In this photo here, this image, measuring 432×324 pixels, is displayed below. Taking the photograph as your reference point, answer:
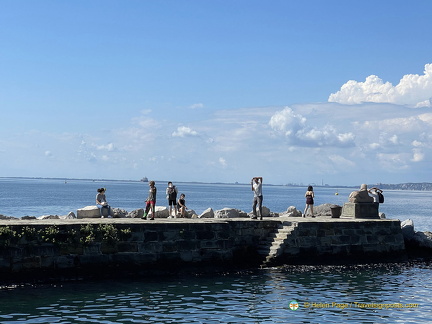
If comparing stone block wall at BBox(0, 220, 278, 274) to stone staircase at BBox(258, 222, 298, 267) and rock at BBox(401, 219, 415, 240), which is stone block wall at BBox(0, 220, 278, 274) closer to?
stone staircase at BBox(258, 222, 298, 267)

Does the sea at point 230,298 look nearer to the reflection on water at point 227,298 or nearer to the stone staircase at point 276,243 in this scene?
the reflection on water at point 227,298

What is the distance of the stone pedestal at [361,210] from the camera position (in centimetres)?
3034

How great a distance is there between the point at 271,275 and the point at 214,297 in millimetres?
4862

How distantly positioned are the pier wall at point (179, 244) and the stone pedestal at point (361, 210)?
1430mm

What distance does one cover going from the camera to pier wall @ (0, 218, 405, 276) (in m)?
21.1

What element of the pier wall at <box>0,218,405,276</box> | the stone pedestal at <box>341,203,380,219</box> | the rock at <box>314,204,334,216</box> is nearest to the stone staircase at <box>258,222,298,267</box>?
the pier wall at <box>0,218,405,276</box>

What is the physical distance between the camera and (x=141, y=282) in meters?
21.7

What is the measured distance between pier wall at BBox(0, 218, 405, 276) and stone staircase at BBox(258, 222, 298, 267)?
57 millimetres

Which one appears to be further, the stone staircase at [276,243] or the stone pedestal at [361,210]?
the stone pedestal at [361,210]

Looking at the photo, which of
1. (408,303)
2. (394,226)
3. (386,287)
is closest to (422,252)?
(394,226)

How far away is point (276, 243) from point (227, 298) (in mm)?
7367

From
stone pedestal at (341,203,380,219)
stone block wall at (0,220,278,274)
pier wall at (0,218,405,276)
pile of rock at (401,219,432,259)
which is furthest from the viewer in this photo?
stone pedestal at (341,203,380,219)

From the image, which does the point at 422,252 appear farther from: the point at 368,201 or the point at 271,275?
the point at 271,275

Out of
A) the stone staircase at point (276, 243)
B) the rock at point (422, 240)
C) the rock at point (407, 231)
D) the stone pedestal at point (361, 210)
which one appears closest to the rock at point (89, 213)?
the stone staircase at point (276, 243)
